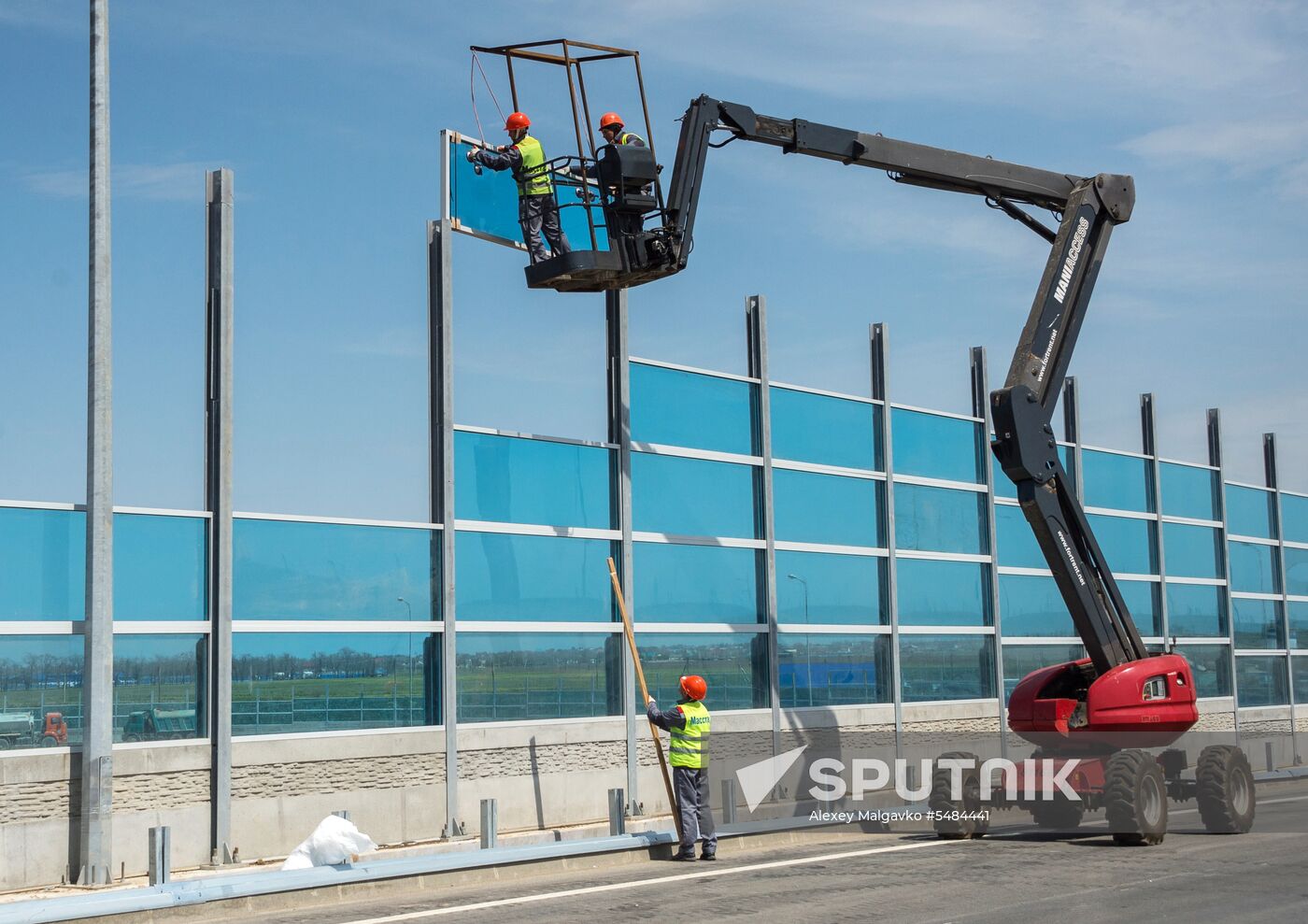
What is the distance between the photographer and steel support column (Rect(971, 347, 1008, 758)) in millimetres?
24875

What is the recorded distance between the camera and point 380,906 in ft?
37.0

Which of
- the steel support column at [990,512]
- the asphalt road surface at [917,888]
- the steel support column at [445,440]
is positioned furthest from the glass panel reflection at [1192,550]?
the steel support column at [445,440]

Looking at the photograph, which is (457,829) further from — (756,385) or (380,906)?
(756,385)

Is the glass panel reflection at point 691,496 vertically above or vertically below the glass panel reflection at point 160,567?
above

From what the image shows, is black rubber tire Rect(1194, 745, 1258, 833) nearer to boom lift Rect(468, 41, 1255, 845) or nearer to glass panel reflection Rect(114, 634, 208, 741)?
boom lift Rect(468, 41, 1255, 845)

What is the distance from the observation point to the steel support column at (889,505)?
22812mm

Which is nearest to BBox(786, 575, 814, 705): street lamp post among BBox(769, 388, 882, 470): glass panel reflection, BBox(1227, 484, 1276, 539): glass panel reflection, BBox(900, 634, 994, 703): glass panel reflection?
BBox(769, 388, 882, 470): glass panel reflection

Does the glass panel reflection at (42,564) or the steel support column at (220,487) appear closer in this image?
the glass panel reflection at (42,564)

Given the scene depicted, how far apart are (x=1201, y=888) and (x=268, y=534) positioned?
9.69 meters

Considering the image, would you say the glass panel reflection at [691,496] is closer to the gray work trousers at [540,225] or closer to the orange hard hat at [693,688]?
the gray work trousers at [540,225]

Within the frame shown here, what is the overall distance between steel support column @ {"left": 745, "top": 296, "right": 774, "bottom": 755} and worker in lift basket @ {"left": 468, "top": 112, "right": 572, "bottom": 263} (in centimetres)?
593

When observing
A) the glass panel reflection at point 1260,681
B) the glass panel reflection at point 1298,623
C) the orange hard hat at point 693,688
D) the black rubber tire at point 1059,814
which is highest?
the glass panel reflection at point 1298,623

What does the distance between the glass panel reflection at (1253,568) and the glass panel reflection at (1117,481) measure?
3411 millimetres

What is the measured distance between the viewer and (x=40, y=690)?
13.8 m
